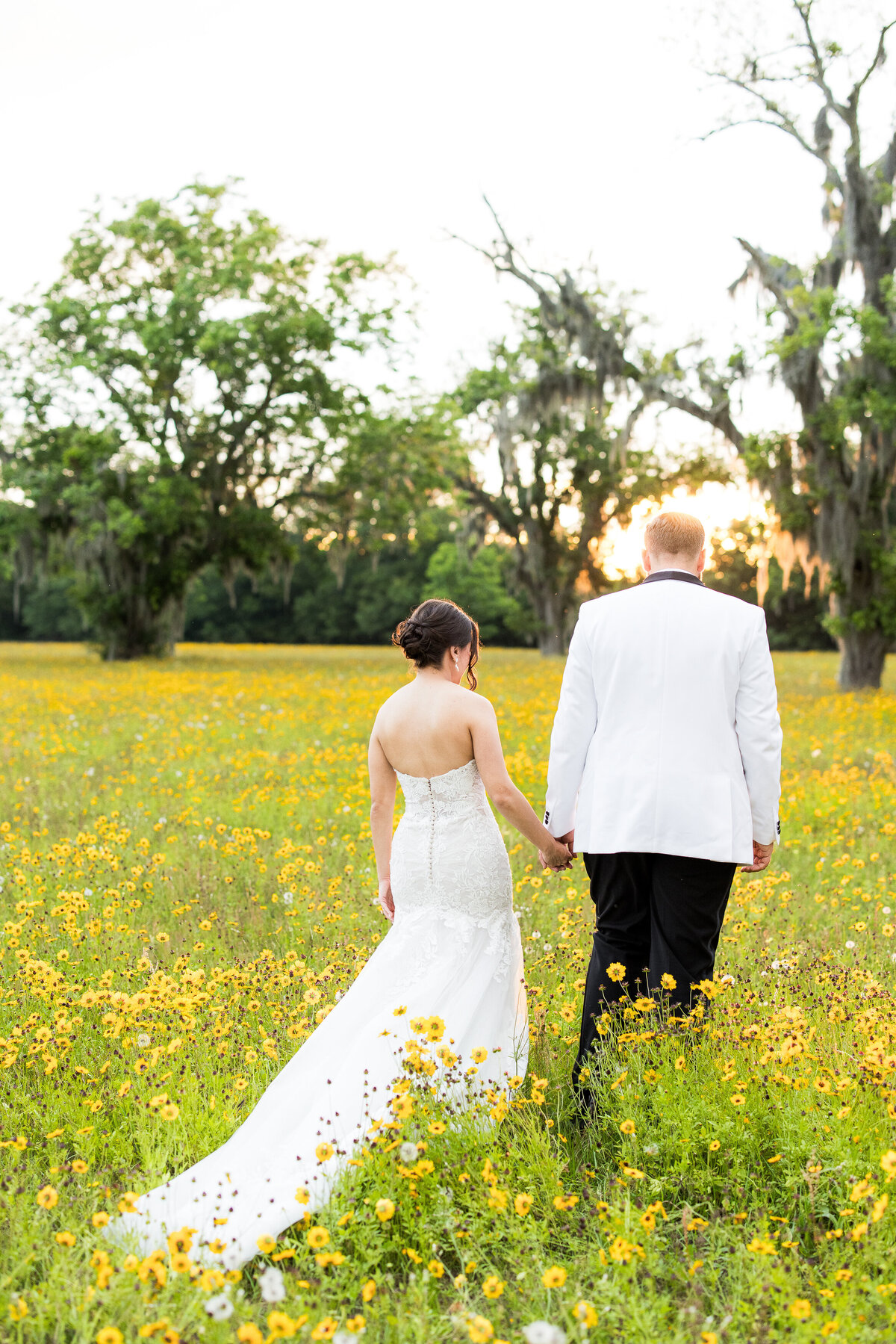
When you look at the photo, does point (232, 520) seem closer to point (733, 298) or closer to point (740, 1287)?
point (733, 298)

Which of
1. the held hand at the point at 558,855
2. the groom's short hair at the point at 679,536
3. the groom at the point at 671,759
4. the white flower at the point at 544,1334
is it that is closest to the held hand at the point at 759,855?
the groom at the point at 671,759

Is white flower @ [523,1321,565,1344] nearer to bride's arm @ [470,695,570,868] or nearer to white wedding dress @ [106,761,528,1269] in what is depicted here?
white wedding dress @ [106,761,528,1269]

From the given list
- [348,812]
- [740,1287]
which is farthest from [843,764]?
[740,1287]

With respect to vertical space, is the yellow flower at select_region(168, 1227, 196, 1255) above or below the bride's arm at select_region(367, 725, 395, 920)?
below

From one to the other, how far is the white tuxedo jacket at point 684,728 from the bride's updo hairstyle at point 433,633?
533mm

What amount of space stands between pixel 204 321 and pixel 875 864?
2495 centimetres

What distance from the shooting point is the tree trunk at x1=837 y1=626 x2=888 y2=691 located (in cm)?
1839

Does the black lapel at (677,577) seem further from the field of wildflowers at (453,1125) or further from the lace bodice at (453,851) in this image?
the field of wildflowers at (453,1125)

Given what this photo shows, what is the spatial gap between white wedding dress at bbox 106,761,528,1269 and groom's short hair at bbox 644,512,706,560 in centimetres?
109

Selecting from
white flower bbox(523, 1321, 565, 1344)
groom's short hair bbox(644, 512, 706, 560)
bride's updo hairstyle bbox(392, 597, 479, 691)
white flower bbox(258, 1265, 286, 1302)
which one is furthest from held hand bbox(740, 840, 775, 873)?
white flower bbox(258, 1265, 286, 1302)

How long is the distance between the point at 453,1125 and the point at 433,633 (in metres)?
1.69

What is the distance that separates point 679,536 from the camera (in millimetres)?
3438

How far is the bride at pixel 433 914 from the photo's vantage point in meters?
3.24

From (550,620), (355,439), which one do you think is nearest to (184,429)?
(355,439)
